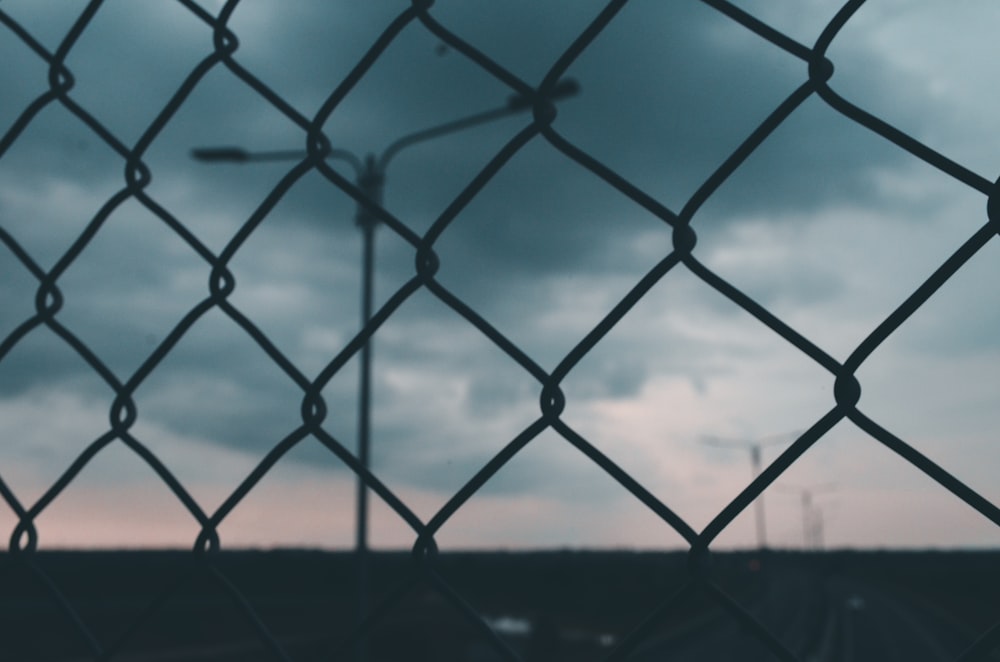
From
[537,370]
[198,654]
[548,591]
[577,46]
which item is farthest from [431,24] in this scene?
[548,591]

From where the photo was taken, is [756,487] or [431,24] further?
[431,24]

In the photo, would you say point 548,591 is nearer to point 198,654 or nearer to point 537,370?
point 198,654

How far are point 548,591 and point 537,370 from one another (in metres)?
67.6

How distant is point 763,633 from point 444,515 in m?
0.44

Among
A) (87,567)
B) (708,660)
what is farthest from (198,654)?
(87,567)

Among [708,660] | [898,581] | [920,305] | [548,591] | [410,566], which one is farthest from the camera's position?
[898,581]

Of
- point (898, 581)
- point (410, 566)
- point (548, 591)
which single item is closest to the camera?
point (410, 566)

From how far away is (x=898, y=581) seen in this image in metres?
105

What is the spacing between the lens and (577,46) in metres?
1.33

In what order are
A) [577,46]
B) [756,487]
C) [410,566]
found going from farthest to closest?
1. [410,566]
2. [577,46]
3. [756,487]

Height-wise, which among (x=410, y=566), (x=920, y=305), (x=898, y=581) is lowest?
(x=410, y=566)

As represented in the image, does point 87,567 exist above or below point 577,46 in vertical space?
above

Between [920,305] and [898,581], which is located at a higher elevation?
[898,581]

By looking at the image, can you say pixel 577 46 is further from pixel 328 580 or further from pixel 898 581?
pixel 898 581
